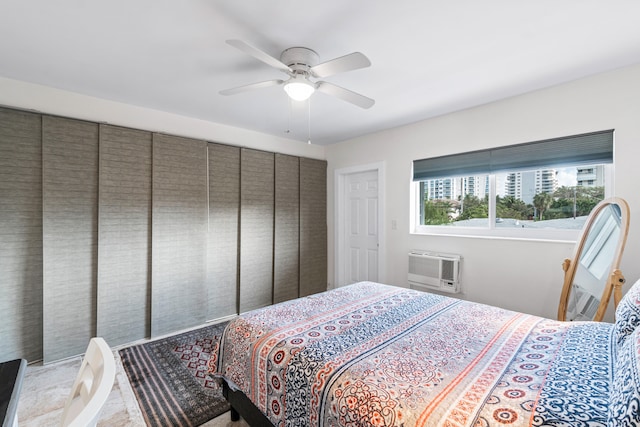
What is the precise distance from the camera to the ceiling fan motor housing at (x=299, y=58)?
189 centimetres

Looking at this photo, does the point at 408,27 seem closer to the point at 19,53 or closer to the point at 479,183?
the point at 479,183

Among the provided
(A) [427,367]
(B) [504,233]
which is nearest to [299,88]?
(A) [427,367]

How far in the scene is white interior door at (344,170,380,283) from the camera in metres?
4.06

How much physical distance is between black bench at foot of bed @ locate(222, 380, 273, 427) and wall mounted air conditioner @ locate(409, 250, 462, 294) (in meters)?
2.33

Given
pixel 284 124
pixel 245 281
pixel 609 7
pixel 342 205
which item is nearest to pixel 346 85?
pixel 284 124

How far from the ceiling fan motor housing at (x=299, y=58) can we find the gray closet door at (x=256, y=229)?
1.90 m

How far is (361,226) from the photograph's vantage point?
13.9 ft

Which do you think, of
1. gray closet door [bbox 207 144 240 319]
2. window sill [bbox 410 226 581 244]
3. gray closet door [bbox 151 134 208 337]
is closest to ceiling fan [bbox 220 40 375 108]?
gray closet door [bbox 151 134 208 337]

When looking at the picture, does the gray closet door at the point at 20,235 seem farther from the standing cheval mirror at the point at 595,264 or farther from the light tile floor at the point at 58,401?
the standing cheval mirror at the point at 595,264

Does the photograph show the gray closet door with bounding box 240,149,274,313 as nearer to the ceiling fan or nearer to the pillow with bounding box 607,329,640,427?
the ceiling fan

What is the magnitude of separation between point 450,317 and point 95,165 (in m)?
3.24

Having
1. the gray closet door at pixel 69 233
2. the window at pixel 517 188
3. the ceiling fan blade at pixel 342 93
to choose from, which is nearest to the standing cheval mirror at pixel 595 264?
the window at pixel 517 188

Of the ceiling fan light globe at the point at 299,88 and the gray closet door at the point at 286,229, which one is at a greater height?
the ceiling fan light globe at the point at 299,88

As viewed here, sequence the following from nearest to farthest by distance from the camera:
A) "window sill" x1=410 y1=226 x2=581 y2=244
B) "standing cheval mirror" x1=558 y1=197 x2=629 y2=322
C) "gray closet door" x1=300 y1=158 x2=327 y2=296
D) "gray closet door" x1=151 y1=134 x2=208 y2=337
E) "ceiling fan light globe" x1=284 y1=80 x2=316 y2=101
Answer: "ceiling fan light globe" x1=284 y1=80 x2=316 y2=101 → "standing cheval mirror" x1=558 y1=197 x2=629 y2=322 → "window sill" x1=410 y1=226 x2=581 y2=244 → "gray closet door" x1=151 y1=134 x2=208 y2=337 → "gray closet door" x1=300 y1=158 x2=327 y2=296
